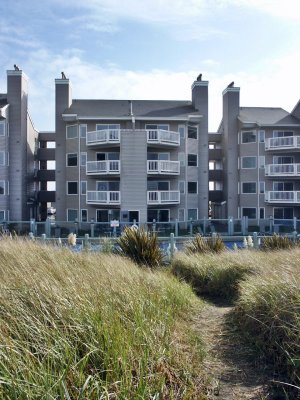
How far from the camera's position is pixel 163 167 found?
30.6 metres

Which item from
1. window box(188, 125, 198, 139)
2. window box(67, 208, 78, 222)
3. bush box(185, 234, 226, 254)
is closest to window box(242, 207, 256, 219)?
window box(188, 125, 198, 139)

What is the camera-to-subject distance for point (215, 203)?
40219 millimetres

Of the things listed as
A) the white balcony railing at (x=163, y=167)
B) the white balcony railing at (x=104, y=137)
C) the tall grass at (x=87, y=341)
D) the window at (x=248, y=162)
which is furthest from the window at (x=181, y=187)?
the tall grass at (x=87, y=341)

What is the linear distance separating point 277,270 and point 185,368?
3388 mm

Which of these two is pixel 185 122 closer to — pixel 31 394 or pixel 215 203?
pixel 215 203

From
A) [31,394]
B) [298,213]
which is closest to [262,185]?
[298,213]

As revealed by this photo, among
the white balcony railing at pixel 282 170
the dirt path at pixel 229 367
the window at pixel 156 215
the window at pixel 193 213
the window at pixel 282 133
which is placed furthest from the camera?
the window at pixel 282 133

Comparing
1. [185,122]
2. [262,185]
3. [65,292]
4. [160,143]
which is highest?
[185,122]

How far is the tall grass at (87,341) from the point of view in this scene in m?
2.55

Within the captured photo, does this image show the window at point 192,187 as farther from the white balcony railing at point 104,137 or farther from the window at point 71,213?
the window at point 71,213

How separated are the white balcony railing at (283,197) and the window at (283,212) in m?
1.65

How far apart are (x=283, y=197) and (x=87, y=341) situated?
31477mm

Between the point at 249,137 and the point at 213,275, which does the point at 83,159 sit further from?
the point at 213,275

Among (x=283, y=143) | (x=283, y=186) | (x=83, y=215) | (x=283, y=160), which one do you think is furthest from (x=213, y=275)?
(x=283, y=160)
